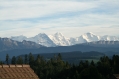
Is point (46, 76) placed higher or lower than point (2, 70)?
lower

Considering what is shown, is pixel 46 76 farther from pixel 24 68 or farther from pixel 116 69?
Result: pixel 24 68

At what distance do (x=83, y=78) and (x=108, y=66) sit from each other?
7911cm

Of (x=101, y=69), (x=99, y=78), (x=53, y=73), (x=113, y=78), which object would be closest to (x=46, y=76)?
(x=53, y=73)

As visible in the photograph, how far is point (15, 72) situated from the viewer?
367ft

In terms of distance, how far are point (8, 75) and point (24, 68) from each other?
37.7ft

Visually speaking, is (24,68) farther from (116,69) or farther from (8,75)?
(116,69)

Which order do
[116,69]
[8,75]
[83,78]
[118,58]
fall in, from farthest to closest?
[118,58] → [116,69] → [8,75] → [83,78]

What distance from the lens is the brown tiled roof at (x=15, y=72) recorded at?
108 m

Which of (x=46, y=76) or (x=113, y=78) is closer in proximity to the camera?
(x=113, y=78)

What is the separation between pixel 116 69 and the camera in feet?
527

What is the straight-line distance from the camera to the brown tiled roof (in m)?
108

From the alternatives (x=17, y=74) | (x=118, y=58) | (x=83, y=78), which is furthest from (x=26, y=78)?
(x=118, y=58)

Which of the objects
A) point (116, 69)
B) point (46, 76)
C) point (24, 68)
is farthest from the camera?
point (46, 76)

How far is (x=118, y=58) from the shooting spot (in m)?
176
